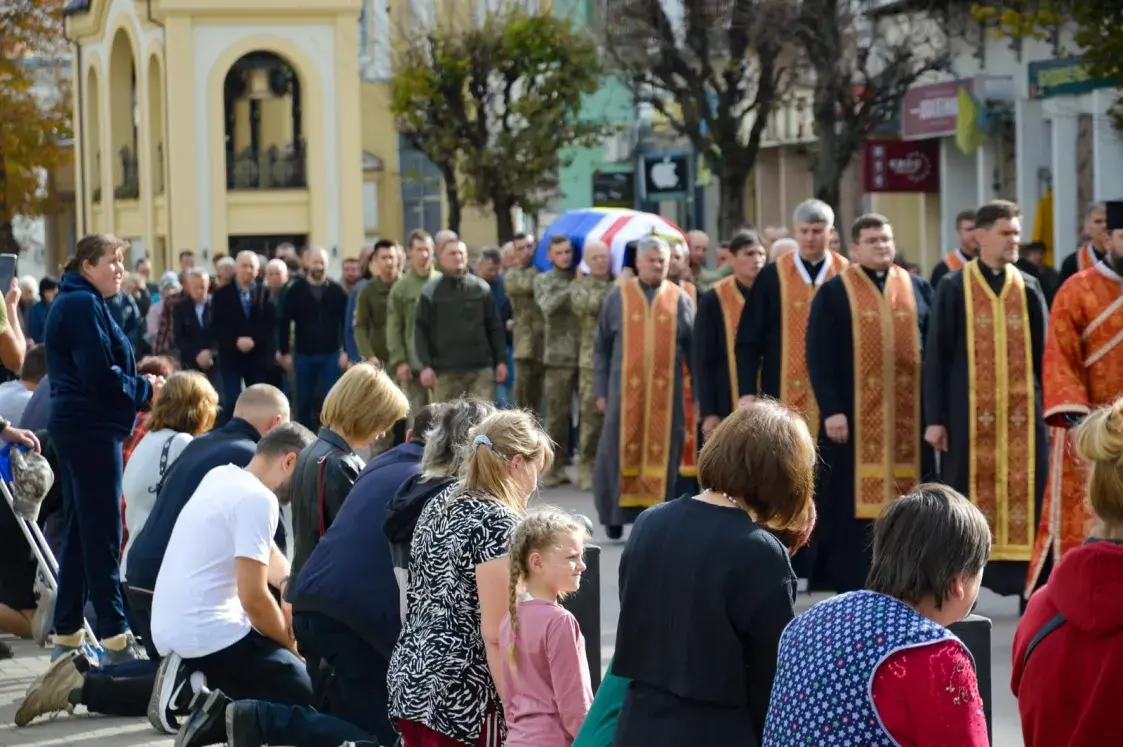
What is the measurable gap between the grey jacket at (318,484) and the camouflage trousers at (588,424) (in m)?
8.46

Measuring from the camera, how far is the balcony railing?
39.9 metres

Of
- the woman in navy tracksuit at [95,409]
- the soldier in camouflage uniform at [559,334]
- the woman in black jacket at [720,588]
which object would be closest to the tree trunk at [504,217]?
the soldier in camouflage uniform at [559,334]

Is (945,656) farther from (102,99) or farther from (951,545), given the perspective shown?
(102,99)

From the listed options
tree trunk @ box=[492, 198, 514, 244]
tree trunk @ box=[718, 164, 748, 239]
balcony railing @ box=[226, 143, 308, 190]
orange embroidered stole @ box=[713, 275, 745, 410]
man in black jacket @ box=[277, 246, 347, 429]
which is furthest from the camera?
balcony railing @ box=[226, 143, 308, 190]

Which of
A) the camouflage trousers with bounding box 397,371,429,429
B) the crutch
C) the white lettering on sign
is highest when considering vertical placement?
the white lettering on sign

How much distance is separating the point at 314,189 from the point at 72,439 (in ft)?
98.6

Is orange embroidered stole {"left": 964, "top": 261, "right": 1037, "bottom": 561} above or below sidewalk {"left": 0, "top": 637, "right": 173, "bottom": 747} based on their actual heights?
above

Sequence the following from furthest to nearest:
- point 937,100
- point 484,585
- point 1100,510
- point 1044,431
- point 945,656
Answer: point 937,100, point 1044,431, point 484,585, point 1100,510, point 945,656

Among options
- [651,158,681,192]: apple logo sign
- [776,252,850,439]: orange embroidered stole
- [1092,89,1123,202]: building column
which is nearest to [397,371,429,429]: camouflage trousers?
[776,252,850,439]: orange embroidered stole

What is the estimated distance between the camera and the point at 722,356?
13062 millimetres

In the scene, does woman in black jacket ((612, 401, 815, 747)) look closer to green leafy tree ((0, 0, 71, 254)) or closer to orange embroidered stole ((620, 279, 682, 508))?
orange embroidered stole ((620, 279, 682, 508))

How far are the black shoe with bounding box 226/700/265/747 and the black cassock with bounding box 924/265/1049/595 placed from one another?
4.33 meters

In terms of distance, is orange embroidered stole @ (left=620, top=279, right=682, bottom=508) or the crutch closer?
the crutch

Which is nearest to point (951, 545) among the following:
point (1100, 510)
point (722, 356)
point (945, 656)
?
point (945, 656)
